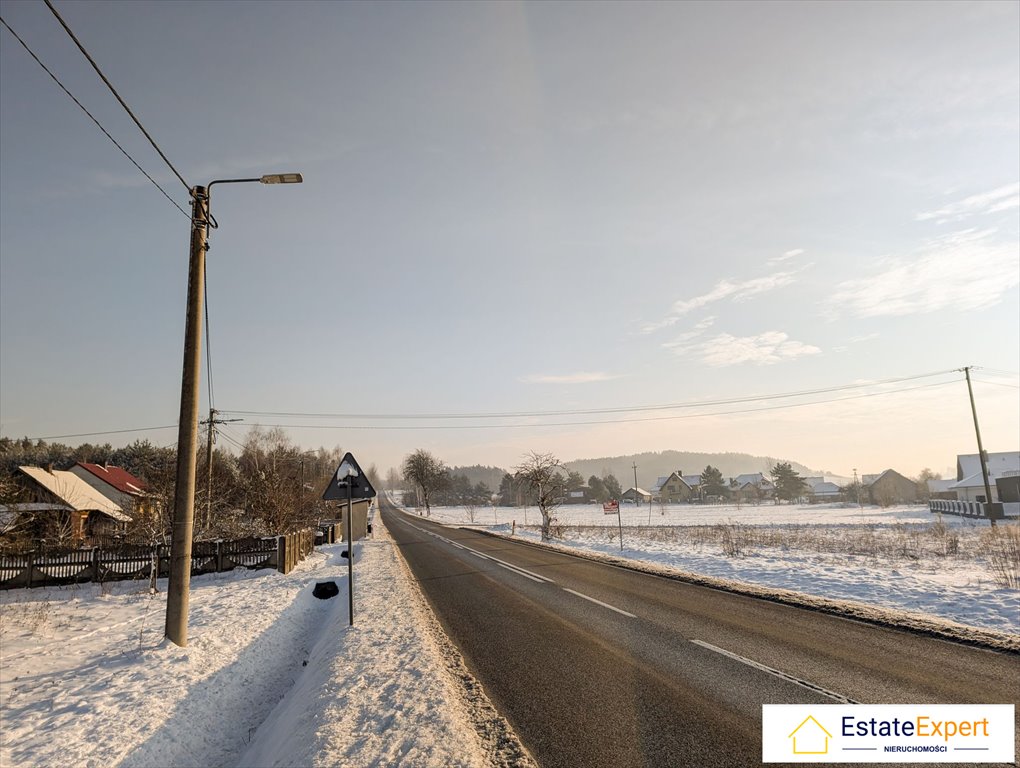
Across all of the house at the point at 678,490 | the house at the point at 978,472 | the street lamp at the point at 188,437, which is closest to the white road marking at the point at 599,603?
the street lamp at the point at 188,437

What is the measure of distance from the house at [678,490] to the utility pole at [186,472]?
110 meters

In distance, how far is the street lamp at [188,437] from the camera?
8672 mm

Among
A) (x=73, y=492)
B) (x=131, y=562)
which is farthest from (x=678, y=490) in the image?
(x=131, y=562)

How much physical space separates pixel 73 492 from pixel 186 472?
110ft

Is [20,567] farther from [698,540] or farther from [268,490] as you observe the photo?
[698,540]

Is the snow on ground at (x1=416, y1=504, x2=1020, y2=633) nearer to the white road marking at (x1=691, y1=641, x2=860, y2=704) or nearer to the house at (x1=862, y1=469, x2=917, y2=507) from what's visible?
the white road marking at (x1=691, y1=641, x2=860, y2=704)

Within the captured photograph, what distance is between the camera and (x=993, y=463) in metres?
63.2

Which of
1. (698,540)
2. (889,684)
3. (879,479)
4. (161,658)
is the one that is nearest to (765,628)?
(889,684)

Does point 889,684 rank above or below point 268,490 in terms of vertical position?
below

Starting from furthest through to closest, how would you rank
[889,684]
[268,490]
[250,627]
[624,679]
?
[268,490], [250,627], [624,679], [889,684]

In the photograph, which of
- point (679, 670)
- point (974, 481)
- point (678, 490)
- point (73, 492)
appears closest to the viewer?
point (679, 670)

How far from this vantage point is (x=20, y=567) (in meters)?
16.5

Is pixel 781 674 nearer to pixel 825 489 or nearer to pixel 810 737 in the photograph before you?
pixel 810 737

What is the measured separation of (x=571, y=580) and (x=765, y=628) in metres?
6.47
